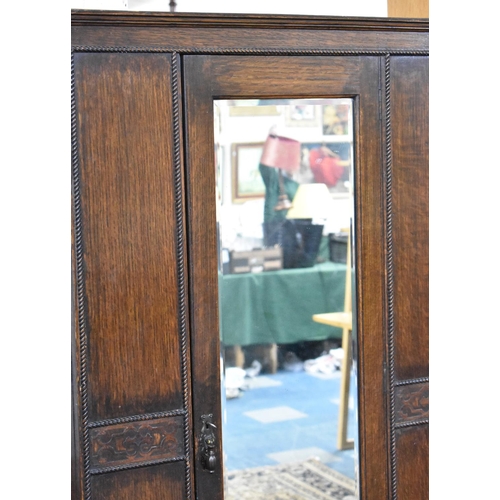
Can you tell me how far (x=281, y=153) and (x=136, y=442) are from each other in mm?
733

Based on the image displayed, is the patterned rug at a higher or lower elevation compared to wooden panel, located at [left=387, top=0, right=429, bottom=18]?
lower

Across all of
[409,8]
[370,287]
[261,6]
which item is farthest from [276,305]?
[261,6]

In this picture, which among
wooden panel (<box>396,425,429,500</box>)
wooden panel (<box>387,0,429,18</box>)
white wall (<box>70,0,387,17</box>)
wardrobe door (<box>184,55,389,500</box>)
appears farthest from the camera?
white wall (<box>70,0,387,17</box>)

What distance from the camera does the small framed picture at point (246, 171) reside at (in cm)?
155

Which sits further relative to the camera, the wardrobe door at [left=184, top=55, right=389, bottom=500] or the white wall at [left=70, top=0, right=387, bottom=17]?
the white wall at [left=70, top=0, right=387, bottom=17]

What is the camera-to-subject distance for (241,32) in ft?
4.96

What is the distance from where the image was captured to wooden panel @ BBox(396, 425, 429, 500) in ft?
5.64

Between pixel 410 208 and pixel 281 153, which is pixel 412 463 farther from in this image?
pixel 281 153

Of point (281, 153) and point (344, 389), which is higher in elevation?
point (281, 153)

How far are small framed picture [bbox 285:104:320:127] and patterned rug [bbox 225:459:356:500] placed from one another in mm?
815

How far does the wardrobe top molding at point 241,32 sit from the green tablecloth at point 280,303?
20.5 inches

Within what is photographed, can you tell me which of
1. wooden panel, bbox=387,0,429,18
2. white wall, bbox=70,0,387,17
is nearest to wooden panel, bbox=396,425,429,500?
wooden panel, bbox=387,0,429,18

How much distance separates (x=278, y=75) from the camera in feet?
5.09

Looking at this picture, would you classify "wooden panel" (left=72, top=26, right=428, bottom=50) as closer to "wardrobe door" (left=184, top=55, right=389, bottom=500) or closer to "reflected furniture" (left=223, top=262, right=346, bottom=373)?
"wardrobe door" (left=184, top=55, right=389, bottom=500)
